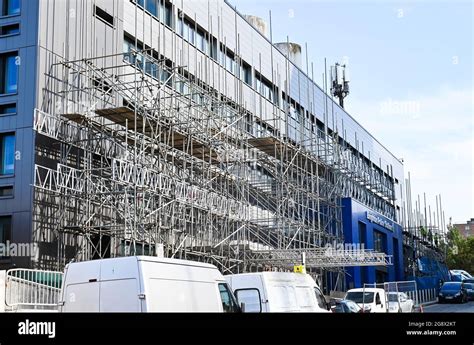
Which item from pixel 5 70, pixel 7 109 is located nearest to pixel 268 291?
pixel 7 109

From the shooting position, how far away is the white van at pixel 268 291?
46.6 feet

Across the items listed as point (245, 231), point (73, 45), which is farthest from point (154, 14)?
point (245, 231)

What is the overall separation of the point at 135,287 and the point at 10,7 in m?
17.5

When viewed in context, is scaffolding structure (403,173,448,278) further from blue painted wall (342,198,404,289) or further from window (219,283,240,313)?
window (219,283,240,313)

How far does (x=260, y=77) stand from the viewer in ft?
126

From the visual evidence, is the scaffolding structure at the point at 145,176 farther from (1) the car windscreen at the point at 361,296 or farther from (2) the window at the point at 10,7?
(1) the car windscreen at the point at 361,296

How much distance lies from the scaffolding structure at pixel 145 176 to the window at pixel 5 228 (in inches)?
40.7

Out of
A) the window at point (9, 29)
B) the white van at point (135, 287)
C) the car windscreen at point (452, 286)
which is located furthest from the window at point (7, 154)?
the car windscreen at point (452, 286)

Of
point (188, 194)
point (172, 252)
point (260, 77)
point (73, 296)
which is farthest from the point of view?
point (260, 77)

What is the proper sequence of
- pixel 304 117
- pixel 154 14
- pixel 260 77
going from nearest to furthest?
pixel 154 14 → pixel 260 77 → pixel 304 117
